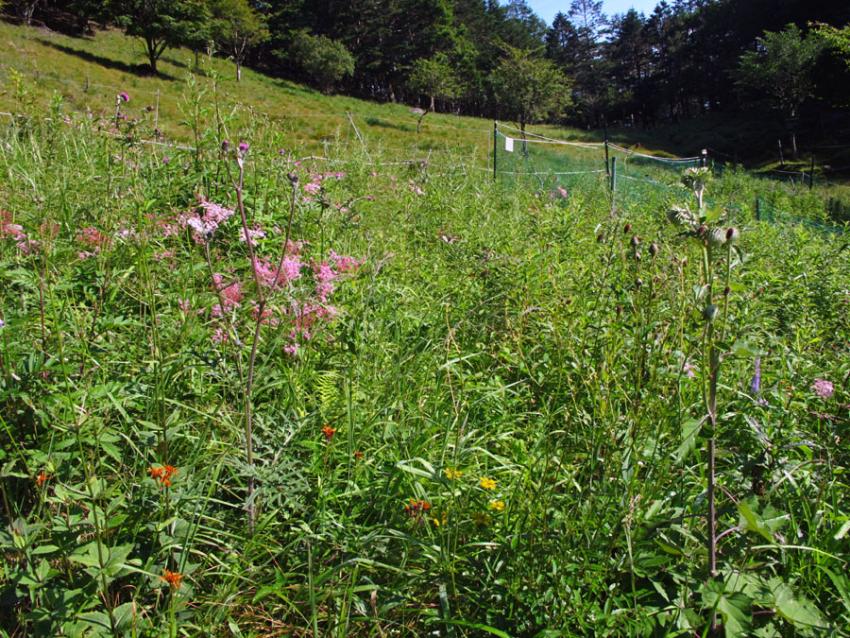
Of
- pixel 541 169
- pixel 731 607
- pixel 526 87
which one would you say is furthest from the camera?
pixel 526 87

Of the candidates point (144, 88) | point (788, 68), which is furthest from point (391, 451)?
point (788, 68)

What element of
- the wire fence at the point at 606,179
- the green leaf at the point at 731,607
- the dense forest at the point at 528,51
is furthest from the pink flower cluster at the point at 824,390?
the dense forest at the point at 528,51

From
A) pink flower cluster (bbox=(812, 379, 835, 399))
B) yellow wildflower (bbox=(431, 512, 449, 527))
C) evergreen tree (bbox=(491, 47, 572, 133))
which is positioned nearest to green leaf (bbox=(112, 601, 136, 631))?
yellow wildflower (bbox=(431, 512, 449, 527))

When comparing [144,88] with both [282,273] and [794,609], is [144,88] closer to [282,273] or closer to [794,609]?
[282,273]

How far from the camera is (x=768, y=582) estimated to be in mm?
1141

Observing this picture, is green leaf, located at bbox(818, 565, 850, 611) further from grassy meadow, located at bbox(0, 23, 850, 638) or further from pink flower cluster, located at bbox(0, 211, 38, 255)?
pink flower cluster, located at bbox(0, 211, 38, 255)

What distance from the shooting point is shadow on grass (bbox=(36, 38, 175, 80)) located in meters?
26.3

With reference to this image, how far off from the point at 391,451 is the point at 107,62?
106 feet

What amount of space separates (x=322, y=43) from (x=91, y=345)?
49825 mm

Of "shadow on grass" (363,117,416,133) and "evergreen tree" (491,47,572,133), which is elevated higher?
"evergreen tree" (491,47,572,133)

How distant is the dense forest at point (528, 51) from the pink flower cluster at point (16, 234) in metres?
25.7

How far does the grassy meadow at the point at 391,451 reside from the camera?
1171 mm

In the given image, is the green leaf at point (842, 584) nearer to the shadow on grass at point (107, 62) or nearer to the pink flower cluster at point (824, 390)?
the pink flower cluster at point (824, 390)

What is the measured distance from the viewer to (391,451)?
165 centimetres
